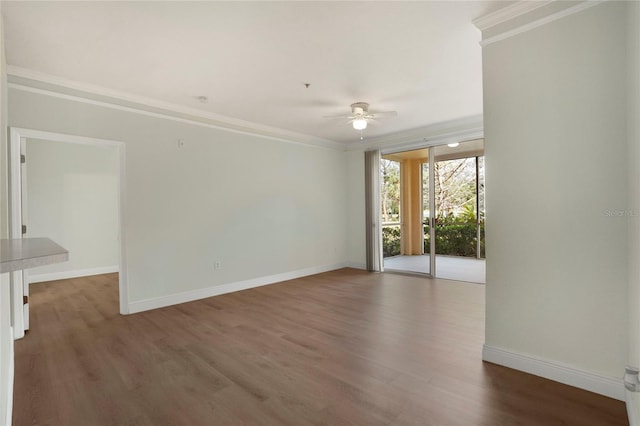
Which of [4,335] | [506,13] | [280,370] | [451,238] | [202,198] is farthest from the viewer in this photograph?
[451,238]

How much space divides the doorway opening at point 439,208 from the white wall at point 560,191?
13.7 ft

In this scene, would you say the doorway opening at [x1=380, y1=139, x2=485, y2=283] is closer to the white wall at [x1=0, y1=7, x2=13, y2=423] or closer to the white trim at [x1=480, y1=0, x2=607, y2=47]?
the white trim at [x1=480, y1=0, x2=607, y2=47]

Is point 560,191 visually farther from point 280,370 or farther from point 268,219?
point 268,219

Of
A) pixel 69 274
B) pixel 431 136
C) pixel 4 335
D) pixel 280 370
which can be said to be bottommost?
pixel 280 370

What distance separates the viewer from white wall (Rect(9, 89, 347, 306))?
386 centimetres

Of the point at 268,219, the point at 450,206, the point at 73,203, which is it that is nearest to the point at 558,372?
the point at 268,219

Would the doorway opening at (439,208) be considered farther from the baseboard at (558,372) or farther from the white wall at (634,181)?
the white wall at (634,181)

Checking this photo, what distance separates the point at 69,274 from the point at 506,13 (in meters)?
8.05

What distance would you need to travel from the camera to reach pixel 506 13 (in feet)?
7.82

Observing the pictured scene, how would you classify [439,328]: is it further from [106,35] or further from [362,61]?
[106,35]

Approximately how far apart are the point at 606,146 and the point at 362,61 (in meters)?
2.12

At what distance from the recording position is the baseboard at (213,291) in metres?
4.05

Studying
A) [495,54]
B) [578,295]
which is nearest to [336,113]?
[495,54]

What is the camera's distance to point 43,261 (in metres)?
0.94
